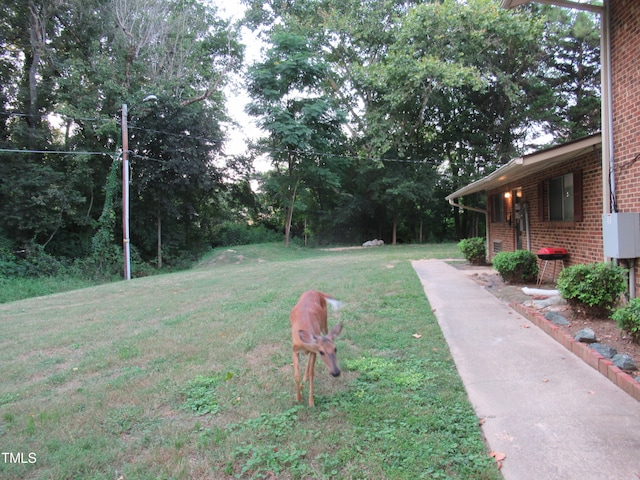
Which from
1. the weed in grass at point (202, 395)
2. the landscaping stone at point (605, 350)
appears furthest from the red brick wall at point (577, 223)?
the weed in grass at point (202, 395)

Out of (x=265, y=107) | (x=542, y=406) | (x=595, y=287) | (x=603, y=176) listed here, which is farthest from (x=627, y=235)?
(x=265, y=107)

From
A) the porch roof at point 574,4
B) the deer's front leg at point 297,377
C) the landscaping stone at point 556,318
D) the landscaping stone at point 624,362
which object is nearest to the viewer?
the deer's front leg at point 297,377

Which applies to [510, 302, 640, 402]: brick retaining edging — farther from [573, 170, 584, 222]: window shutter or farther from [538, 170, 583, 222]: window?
[538, 170, 583, 222]: window

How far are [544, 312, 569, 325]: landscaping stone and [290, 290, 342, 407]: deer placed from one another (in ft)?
9.69

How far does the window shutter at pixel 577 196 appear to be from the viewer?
6.50 metres

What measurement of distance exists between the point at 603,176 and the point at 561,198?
206cm

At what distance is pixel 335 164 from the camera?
2430 centimetres

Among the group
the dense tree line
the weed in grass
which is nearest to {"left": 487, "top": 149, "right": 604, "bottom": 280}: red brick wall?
the weed in grass

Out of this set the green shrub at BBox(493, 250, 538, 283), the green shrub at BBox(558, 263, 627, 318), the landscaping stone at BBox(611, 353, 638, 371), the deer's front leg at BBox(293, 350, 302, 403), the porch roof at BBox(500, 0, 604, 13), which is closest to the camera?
the deer's front leg at BBox(293, 350, 302, 403)

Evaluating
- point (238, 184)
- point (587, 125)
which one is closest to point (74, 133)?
point (238, 184)

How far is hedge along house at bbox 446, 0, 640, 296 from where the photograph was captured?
477cm

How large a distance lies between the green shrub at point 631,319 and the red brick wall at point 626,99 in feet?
4.23

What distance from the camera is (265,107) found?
21.8 metres

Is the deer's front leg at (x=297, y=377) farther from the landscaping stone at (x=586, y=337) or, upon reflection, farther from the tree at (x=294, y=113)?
the tree at (x=294, y=113)
